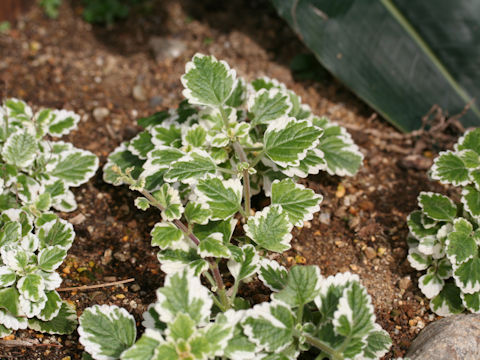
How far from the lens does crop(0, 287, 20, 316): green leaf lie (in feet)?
5.80

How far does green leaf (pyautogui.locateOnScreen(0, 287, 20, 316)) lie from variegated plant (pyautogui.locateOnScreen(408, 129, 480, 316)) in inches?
51.1

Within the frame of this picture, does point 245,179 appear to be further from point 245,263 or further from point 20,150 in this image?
point 20,150

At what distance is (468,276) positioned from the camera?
6.18 ft

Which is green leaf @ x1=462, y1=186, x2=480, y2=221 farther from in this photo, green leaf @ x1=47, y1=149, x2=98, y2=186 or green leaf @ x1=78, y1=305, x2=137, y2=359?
green leaf @ x1=47, y1=149, x2=98, y2=186

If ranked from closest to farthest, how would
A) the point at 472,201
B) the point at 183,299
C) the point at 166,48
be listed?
the point at 183,299 < the point at 472,201 < the point at 166,48

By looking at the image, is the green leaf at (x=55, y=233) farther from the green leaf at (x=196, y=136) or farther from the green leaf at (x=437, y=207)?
the green leaf at (x=437, y=207)

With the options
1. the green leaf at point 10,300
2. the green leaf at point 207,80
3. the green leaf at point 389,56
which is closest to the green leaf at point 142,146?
the green leaf at point 207,80

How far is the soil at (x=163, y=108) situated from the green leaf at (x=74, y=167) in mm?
154

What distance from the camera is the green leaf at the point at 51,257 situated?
5.91ft

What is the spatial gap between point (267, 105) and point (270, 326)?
2.63 ft

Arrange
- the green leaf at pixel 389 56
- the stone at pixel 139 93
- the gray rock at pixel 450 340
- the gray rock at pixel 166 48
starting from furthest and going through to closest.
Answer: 1. the gray rock at pixel 166 48
2. the stone at pixel 139 93
3. the green leaf at pixel 389 56
4. the gray rock at pixel 450 340

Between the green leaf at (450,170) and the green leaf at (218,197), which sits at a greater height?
the green leaf at (450,170)

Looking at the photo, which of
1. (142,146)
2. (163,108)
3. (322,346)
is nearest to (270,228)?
(322,346)

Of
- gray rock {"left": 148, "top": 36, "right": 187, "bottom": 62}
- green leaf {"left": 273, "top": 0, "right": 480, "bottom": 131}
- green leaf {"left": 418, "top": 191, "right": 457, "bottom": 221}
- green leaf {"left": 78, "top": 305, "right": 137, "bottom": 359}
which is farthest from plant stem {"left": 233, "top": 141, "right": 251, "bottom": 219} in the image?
gray rock {"left": 148, "top": 36, "right": 187, "bottom": 62}
